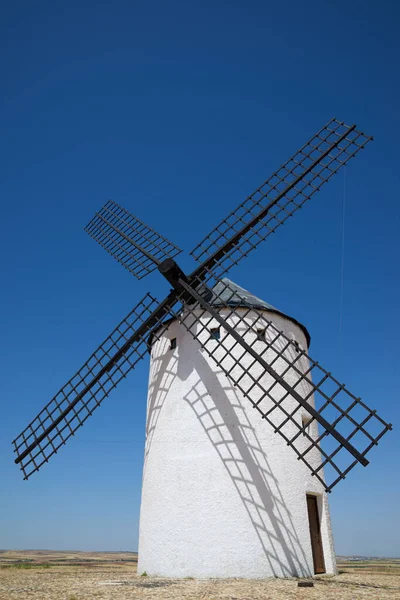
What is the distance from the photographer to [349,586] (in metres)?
7.75

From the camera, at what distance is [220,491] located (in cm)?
920

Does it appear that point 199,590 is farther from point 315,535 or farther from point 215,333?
point 215,333

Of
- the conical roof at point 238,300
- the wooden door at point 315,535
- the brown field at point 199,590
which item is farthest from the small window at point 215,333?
the brown field at point 199,590

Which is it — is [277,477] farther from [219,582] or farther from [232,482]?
[219,582]

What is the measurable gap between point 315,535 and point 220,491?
2485mm

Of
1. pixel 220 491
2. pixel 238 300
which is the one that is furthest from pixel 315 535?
pixel 238 300

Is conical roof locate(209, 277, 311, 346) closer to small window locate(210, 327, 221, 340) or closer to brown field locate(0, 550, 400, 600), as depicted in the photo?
small window locate(210, 327, 221, 340)

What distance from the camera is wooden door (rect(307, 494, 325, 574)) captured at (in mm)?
9633

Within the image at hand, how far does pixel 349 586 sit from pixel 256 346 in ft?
15.9

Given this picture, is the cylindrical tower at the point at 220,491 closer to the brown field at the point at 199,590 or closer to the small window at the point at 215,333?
the small window at the point at 215,333

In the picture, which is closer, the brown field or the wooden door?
the brown field

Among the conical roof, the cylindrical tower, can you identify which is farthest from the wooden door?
the conical roof

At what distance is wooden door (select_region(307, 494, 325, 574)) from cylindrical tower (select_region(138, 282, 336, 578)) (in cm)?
2

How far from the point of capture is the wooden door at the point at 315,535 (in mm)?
9633
